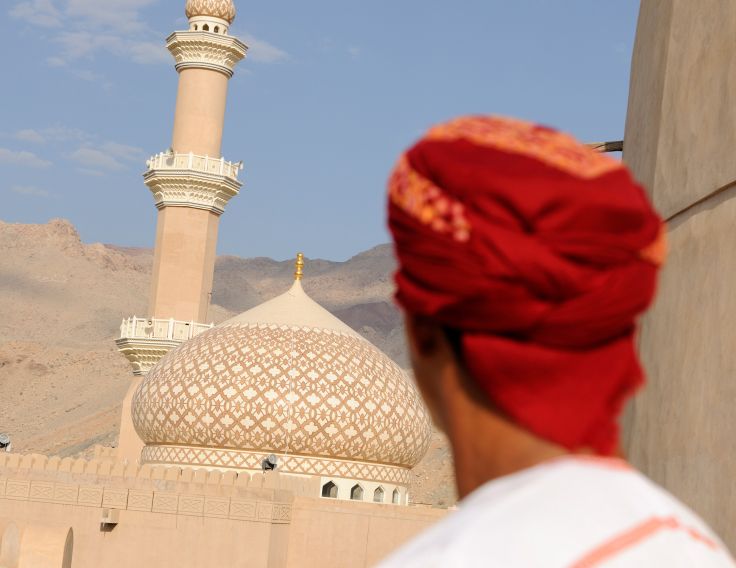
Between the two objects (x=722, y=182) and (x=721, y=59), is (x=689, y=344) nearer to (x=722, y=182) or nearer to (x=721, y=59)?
(x=722, y=182)

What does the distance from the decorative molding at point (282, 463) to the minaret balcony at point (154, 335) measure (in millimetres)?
1906

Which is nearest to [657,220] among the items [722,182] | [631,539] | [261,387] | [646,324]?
[631,539]

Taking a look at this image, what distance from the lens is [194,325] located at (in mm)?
16359

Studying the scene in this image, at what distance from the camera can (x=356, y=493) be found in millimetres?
14484

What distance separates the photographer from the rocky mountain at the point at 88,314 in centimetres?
3312

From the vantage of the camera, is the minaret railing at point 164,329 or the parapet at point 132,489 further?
the minaret railing at point 164,329

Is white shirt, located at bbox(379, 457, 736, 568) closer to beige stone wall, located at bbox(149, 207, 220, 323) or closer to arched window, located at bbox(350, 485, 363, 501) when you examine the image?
arched window, located at bbox(350, 485, 363, 501)

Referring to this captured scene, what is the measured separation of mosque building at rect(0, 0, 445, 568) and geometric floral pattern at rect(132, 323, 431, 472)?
17 millimetres

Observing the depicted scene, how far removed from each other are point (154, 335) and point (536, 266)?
15.8 m

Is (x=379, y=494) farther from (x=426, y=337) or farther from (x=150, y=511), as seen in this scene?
(x=426, y=337)

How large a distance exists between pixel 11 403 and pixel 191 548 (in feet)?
94.1

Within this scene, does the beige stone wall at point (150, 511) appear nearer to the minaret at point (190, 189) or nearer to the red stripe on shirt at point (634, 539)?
the minaret at point (190, 189)

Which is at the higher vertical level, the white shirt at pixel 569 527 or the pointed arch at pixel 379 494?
the pointed arch at pixel 379 494

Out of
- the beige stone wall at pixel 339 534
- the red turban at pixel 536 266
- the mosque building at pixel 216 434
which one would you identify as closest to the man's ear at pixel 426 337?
the red turban at pixel 536 266
